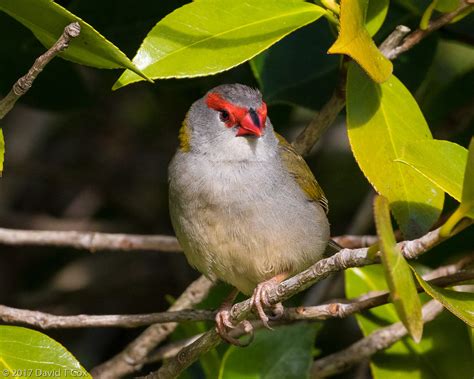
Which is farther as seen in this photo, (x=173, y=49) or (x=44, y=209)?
(x=44, y=209)

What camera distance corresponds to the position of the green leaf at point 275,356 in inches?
142

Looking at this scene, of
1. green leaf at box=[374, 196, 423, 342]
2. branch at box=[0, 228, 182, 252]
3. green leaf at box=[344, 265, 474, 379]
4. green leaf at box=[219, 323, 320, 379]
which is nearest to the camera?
green leaf at box=[374, 196, 423, 342]

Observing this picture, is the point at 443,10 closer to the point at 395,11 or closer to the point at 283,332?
the point at 395,11

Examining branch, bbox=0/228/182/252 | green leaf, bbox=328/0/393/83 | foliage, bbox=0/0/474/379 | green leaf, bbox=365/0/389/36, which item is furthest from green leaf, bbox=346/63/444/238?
branch, bbox=0/228/182/252

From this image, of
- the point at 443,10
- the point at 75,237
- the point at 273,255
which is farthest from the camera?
the point at 75,237

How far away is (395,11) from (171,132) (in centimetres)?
255

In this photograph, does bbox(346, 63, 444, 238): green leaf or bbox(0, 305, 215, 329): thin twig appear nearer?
bbox(346, 63, 444, 238): green leaf

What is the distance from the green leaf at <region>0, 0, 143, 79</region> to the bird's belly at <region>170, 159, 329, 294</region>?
1088 millimetres

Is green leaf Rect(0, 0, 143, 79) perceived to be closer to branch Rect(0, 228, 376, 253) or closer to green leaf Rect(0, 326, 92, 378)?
green leaf Rect(0, 326, 92, 378)

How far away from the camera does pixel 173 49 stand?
305cm

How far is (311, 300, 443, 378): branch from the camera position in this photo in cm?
378

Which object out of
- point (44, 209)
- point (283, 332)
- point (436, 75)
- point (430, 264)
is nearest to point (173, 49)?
point (283, 332)

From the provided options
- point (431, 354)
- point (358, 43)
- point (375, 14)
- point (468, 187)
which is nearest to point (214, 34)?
point (358, 43)

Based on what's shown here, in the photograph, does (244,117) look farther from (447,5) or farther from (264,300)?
(447,5)
